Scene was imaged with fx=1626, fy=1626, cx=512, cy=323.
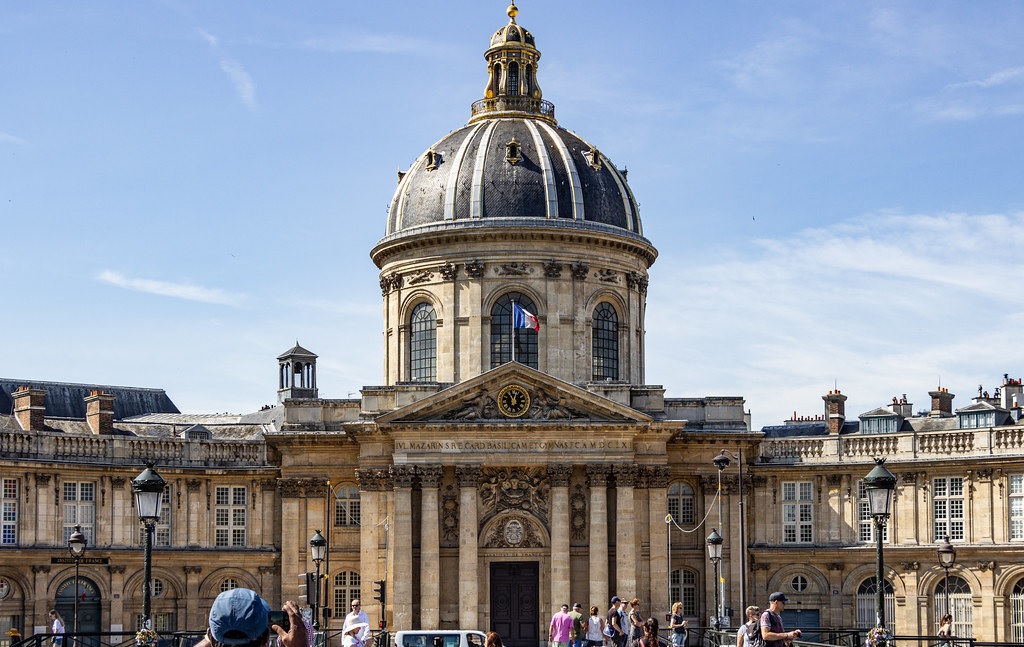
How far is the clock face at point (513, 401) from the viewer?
6178 cm

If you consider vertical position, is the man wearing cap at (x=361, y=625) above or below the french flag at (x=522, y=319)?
below

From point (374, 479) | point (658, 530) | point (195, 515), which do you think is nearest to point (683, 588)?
point (658, 530)

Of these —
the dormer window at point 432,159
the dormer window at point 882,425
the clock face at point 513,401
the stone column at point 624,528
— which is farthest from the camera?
the dormer window at point 432,159

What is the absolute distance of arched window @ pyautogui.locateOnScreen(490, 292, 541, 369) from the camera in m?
68.6

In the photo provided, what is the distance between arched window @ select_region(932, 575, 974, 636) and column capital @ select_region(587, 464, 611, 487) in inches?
543

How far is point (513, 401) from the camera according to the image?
61781 mm

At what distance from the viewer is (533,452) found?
203 ft

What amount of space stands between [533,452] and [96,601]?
1875 cm

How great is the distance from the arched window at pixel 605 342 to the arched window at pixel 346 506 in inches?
450

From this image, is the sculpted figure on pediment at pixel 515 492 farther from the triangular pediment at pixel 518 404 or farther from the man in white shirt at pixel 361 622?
the man in white shirt at pixel 361 622

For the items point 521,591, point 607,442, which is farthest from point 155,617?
point 607,442

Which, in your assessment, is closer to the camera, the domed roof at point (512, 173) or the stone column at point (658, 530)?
the stone column at point (658, 530)

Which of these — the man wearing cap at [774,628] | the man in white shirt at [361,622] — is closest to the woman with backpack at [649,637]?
the man wearing cap at [774,628]

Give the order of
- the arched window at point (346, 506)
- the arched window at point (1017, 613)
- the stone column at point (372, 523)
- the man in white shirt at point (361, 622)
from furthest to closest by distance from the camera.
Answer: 1. the arched window at point (346, 506)
2. the stone column at point (372, 523)
3. the arched window at point (1017, 613)
4. the man in white shirt at point (361, 622)
